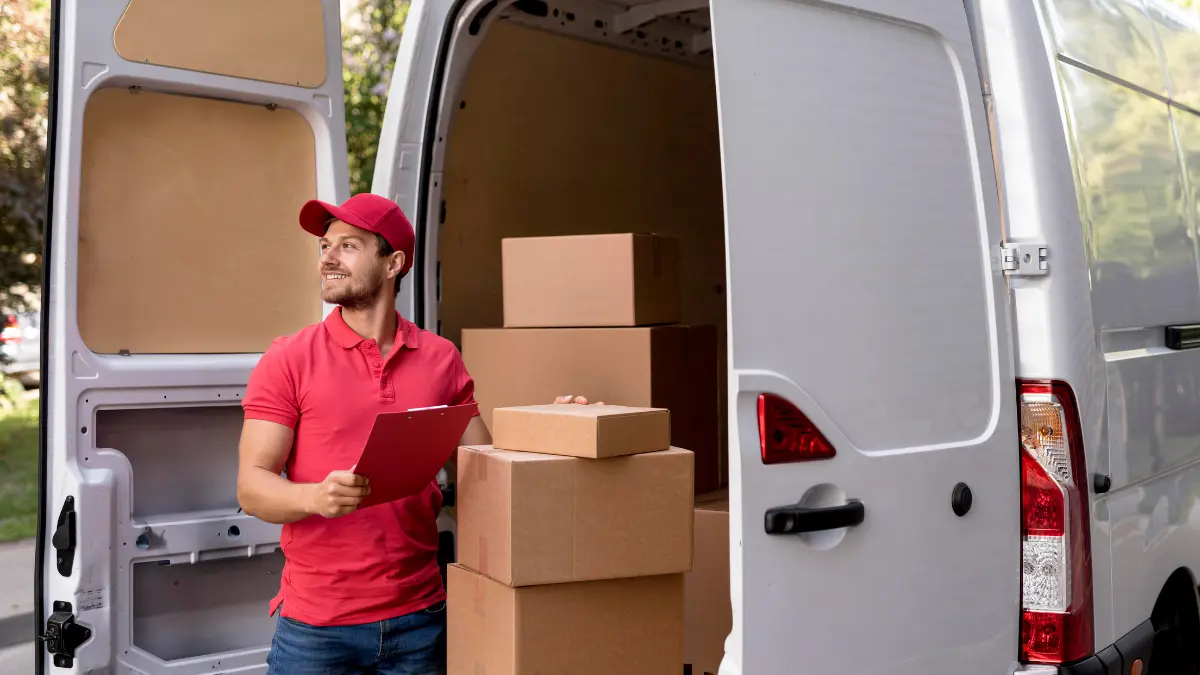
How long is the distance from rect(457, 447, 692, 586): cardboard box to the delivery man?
20 centimetres

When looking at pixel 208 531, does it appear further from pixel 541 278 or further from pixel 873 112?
pixel 873 112

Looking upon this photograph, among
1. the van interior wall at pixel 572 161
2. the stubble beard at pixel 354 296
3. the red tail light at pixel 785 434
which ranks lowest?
the red tail light at pixel 785 434

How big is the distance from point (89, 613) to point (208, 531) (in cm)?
35

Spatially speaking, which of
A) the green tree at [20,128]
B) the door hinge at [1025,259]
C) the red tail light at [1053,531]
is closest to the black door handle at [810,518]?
the red tail light at [1053,531]

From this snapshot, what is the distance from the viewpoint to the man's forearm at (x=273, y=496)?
7.67 feet

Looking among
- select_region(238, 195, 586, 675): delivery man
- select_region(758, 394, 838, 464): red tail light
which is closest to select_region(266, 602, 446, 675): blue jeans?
select_region(238, 195, 586, 675): delivery man

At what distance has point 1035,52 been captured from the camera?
98.3 inches

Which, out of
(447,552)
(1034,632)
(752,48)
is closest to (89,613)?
(447,552)

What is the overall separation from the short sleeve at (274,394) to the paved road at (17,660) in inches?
189

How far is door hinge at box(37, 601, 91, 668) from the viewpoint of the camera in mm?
2516

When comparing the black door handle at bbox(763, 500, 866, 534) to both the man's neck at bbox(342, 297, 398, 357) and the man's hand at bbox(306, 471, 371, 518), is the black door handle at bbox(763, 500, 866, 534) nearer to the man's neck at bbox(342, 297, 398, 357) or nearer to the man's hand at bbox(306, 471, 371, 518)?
the man's hand at bbox(306, 471, 371, 518)

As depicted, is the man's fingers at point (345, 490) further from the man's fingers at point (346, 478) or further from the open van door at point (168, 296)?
the open van door at point (168, 296)

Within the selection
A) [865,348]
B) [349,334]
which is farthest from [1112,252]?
[349,334]

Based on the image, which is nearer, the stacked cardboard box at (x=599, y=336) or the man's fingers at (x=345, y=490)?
the man's fingers at (x=345, y=490)
